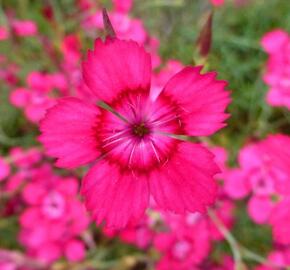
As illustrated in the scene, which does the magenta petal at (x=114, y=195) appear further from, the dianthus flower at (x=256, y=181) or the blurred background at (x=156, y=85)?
the dianthus flower at (x=256, y=181)

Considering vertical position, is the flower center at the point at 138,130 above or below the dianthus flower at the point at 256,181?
below

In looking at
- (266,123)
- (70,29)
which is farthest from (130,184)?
(70,29)

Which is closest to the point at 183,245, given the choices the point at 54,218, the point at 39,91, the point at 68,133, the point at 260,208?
the point at 260,208

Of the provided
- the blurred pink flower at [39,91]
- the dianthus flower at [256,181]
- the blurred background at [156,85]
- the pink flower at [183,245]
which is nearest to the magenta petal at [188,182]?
the blurred background at [156,85]

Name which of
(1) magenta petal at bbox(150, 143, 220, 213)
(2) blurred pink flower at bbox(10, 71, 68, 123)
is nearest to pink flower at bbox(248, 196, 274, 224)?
(1) magenta petal at bbox(150, 143, 220, 213)

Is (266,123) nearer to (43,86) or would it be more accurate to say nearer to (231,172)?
(231,172)
